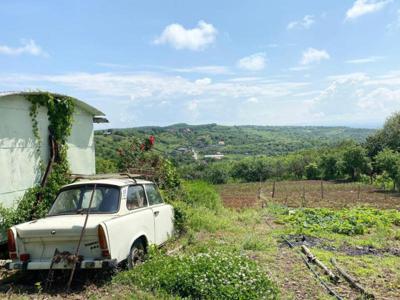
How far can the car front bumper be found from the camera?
6.20 meters

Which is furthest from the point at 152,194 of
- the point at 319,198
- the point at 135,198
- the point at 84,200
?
the point at 319,198

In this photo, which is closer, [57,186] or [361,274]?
[361,274]

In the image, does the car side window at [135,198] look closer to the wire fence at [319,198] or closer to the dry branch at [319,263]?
the dry branch at [319,263]

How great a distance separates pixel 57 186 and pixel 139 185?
10.5ft

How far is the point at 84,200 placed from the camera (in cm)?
743

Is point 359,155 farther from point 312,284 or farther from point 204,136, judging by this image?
point 204,136

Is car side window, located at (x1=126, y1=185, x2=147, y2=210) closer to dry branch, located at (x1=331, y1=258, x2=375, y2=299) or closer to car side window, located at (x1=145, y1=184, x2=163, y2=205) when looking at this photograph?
car side window, located at (x1=145, y1=184, x2=163, y2=205)

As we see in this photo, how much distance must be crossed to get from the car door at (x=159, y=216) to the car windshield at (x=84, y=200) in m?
1.22

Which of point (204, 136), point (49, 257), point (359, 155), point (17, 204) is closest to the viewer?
point (49, 257)

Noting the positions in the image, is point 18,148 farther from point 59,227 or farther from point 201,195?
point 201,195

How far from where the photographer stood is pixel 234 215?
631 inches

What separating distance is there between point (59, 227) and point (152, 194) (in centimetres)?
269

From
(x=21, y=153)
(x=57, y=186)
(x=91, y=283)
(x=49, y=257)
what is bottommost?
(x=91, y=283)

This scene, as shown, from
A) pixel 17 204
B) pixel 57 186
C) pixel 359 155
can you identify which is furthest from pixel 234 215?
pixel 359 155
